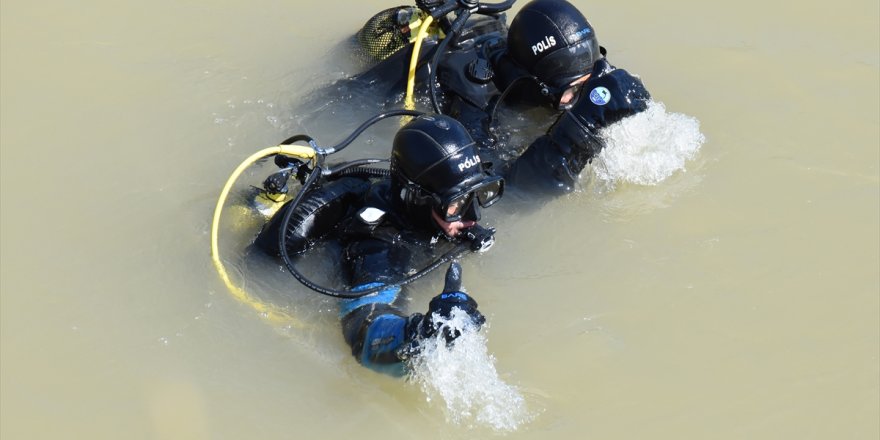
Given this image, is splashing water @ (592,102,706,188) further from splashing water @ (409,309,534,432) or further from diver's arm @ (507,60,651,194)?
splashing water @ (409,309,534,432)

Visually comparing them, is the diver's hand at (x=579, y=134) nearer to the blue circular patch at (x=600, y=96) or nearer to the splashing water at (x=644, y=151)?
the blue circular patch at (x=600, y=96)

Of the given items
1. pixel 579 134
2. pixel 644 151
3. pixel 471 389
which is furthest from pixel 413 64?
pixel 471 389

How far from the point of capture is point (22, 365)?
173 inches

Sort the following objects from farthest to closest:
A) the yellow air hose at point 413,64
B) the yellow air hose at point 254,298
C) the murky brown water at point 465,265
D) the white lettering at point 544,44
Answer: the yellow air hose at point 413,64
the white lettering at point 544,44
the yellow air hose at point 254,298
the murky brown water at point 465,265

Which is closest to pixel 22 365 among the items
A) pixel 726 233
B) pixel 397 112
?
pixel 397 112

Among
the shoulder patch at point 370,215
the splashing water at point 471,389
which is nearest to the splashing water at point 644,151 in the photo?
the shoulder patch at point 370,215

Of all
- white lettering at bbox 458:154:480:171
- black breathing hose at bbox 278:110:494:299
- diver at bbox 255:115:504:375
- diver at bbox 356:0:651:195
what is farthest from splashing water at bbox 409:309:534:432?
diver at bbox 356:0:651:195

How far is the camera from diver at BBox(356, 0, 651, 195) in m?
5.12

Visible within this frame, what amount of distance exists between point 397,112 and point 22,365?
7.55 feet

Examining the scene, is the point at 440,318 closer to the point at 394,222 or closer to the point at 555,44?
the point at 394,222

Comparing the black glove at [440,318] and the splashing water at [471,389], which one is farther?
the splashing water at [471,389]

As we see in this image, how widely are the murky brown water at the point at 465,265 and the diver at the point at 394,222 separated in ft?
1.04

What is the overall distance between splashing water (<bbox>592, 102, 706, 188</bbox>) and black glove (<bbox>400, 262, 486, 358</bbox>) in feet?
6.16

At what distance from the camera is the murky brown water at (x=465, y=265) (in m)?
4.21
